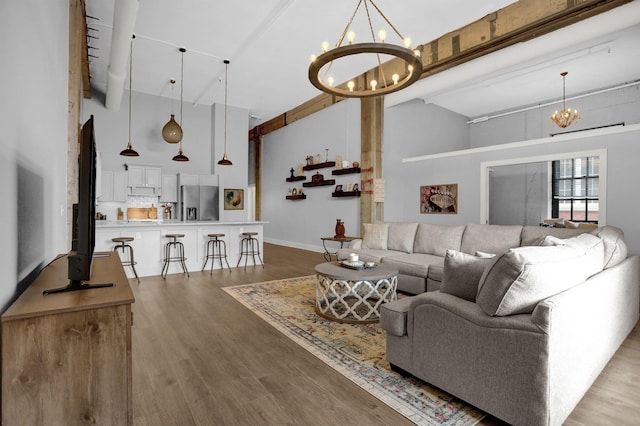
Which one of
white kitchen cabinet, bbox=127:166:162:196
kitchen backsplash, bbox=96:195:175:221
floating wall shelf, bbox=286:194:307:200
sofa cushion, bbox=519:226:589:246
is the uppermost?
white kitchen cabinet, bbox=127:166:162:196

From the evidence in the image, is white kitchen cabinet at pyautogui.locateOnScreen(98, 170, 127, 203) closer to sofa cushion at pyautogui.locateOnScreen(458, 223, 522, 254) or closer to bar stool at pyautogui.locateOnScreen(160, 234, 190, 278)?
bar stool at pyautogui.locateOnScreen(160, 234, 190, 278)

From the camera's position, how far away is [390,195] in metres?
8.02

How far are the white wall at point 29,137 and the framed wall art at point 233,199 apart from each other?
6.10 meters

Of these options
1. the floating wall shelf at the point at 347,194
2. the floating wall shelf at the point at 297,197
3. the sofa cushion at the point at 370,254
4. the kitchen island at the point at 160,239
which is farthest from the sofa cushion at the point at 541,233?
the floating wall shelf at the point at 297,197

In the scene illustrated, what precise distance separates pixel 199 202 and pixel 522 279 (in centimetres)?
796

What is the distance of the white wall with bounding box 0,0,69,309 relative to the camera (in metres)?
1.42

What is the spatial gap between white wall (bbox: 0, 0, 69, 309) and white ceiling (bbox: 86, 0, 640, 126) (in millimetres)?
2717

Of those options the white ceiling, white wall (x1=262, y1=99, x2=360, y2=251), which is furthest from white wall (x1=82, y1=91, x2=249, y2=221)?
white wall (x1=262, y1=99, x2=360, y2=251)

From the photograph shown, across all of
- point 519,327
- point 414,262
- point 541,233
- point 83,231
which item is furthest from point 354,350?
point 541,233

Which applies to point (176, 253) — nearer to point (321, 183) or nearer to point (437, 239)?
point (321, 183)

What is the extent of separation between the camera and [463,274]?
2.22 meters

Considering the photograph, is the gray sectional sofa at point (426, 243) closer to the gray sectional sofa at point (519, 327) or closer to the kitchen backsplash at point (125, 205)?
the gray sectional sofa at point (519, 327)

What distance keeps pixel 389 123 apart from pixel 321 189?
2505mm

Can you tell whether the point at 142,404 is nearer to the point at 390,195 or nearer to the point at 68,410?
the point at 68,410
